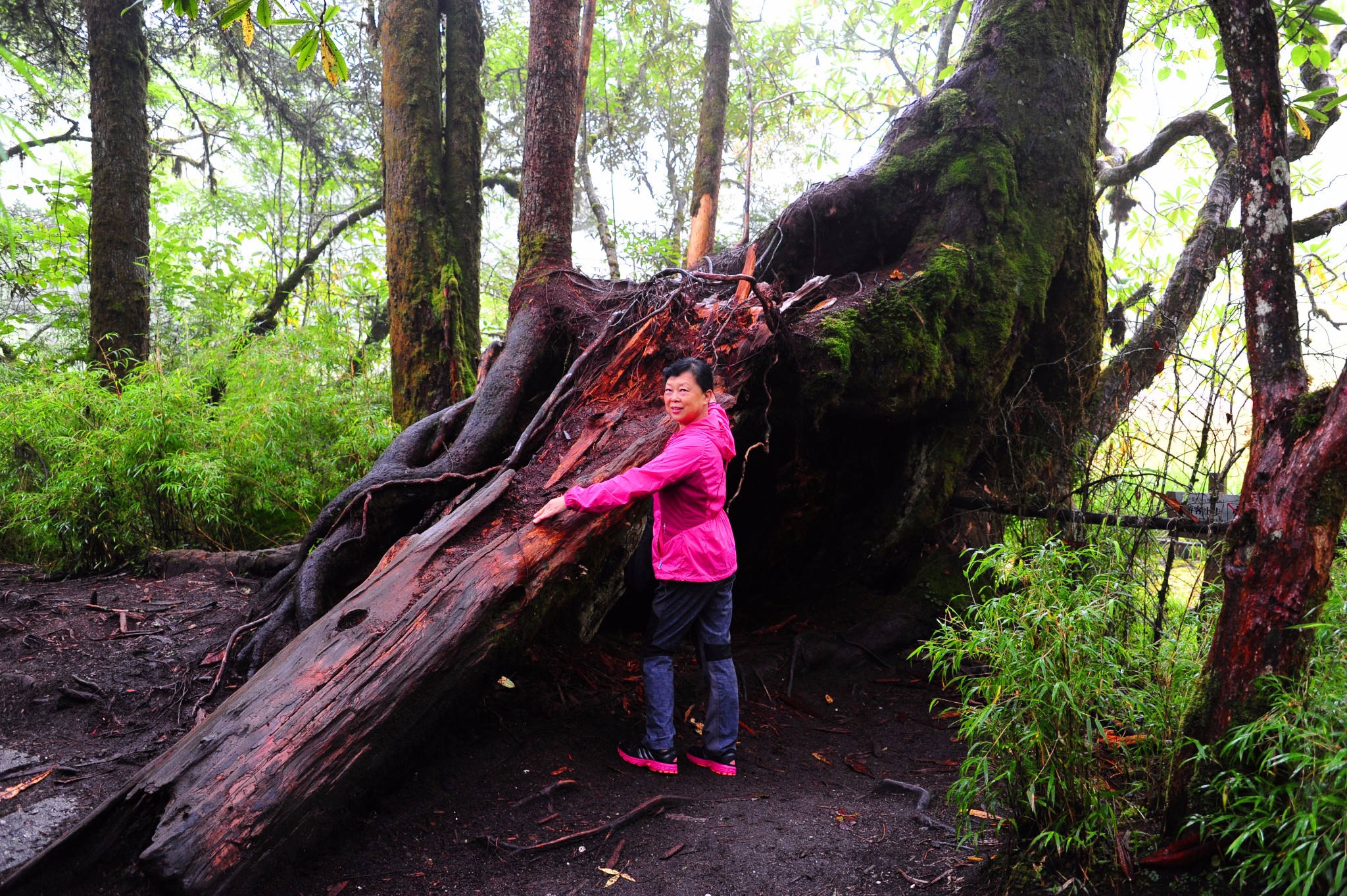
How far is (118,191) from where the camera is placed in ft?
24.8

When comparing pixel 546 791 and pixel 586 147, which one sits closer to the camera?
pixel 546 791

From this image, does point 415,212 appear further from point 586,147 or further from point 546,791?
point 546,791

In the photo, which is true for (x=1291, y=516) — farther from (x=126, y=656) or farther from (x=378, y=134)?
(x=378, y=134)

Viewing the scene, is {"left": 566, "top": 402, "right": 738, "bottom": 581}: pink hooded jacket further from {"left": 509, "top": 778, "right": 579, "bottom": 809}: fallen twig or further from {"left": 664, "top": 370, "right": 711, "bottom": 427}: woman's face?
{"left": 509, "top": 778, "right": 579, "bottom": 809}: fallen twig

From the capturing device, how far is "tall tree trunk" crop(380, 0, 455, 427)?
6.71 meters

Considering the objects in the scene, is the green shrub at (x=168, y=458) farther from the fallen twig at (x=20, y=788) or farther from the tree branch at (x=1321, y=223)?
the tree branch at (x=1321, y=223)

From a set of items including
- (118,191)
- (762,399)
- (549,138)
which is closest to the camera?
(762,399)

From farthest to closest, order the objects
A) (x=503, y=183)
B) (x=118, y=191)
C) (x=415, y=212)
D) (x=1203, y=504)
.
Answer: (x=503, y=183)
(x=118, y=191)
(x=415, y=212)
(x=1203, y=504)

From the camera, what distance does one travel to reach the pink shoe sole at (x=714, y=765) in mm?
3924

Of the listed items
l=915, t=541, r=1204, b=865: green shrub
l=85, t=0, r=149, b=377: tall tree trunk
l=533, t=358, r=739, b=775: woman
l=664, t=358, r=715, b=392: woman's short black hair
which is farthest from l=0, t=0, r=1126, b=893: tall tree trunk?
l=85, t=0, r=149, b=377: tall tree trunk

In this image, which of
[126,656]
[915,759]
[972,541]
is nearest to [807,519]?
[972,541]

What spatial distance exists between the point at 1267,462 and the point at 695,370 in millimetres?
2335

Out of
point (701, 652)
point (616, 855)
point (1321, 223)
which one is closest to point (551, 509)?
point (701, 652)

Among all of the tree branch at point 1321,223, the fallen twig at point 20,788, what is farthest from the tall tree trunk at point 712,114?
the fallen twig at point 20,788
